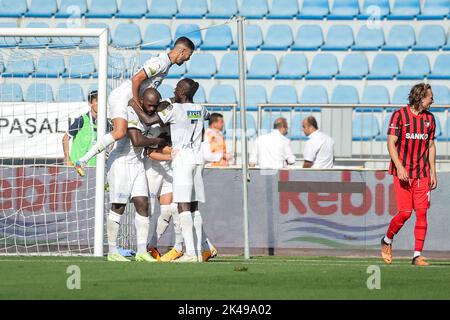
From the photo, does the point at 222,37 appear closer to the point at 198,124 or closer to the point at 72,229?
the point at 72,229

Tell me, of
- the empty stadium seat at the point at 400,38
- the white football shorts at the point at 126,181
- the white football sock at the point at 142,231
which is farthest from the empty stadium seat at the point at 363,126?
the white football sock at the point at 142,231

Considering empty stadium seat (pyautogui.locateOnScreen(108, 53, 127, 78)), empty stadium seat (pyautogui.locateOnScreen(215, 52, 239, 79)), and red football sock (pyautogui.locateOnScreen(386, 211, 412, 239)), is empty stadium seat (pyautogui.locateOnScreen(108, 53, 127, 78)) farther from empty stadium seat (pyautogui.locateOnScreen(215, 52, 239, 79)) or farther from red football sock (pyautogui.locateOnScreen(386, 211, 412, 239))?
empty stadium seat (pyautogui.locateOnScreen(215, 52, 239, 79))

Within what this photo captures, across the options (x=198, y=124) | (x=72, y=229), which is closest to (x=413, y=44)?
(x=72, y=229)

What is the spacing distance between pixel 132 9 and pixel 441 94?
6.10 m

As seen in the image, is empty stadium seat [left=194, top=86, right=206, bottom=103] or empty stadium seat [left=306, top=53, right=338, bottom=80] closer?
empty stadium seat [left=194, top=86, right=206, bottom=103]

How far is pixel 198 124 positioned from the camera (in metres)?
11.2

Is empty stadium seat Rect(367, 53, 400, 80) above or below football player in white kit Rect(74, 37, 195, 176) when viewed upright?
above

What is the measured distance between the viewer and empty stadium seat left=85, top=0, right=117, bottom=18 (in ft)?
67.1

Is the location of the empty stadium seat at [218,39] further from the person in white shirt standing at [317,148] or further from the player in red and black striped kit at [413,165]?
the player in red and black striped kit at [413,165]

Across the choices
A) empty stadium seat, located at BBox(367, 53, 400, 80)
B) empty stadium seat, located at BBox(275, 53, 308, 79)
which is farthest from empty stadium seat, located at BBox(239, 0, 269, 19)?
empty stadium seat, located at BBox(367, 53, 400, 80)

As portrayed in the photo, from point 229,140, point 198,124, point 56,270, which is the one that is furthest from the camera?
point 229,140

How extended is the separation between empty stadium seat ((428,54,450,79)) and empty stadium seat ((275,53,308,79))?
90.3 inches

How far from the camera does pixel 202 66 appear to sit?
64.6 ft
